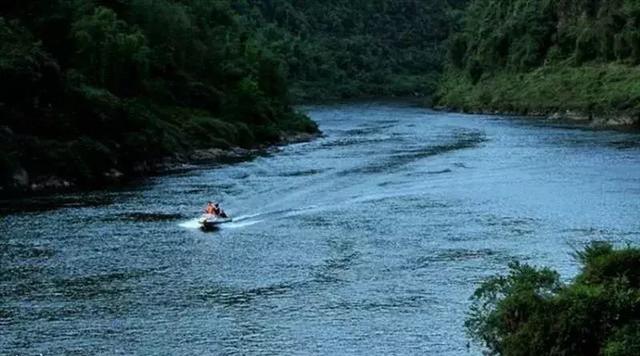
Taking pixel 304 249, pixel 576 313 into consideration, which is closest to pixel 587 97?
pixel 304 249

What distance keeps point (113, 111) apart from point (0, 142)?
1699cm

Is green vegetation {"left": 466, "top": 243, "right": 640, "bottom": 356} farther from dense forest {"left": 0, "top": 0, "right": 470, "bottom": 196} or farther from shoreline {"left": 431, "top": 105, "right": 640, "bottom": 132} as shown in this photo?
shoreline {"left": 431, "top": 105, "right": 640, "bottom": 132}

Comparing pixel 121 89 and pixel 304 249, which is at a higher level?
pixel 121 89

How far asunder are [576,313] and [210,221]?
42626mm

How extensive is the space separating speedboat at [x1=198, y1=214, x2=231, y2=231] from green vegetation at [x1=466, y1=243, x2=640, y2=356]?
37108 millimetres

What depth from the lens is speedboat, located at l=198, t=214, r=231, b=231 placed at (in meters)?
70.8

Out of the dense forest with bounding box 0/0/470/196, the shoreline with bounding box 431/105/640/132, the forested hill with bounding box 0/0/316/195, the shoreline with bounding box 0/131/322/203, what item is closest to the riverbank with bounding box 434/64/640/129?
the shoreline with bounding box 431/105/640/132

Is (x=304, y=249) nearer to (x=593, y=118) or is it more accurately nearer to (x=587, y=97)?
(x=593, y=118)

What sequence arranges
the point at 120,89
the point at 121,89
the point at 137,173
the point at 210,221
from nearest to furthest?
the point at 210,221 → the point at 137,173 → the point at 120,89 → the point at 121,89

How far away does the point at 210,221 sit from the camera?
7112cm

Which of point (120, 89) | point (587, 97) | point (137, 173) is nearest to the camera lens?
point (137, 173)

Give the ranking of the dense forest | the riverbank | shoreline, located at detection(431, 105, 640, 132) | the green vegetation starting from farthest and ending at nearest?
the riverbank, shoreline, located at detection(431, 105, 640, 132), the dense forest, the green vegetation

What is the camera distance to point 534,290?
35.4m

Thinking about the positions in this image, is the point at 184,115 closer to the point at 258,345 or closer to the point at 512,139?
the point at 512,139
